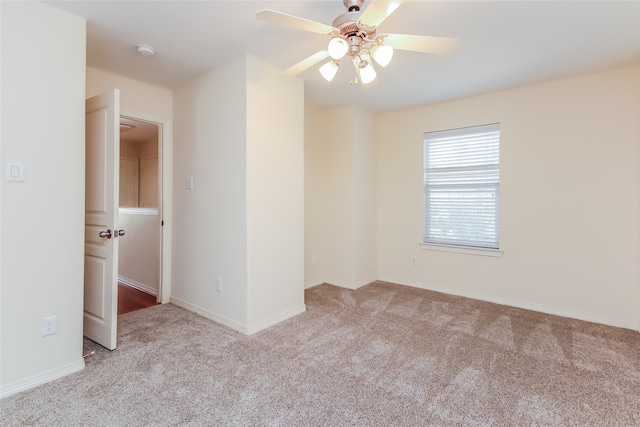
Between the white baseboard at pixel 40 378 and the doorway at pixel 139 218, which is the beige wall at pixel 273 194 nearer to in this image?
the white baseboard at pixel 40 378

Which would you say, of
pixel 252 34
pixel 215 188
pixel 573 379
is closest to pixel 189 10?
pixel 252 34

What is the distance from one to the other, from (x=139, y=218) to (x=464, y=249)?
412 centimetres

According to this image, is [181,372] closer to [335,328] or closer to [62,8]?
[335,328]

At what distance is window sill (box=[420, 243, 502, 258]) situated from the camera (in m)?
3.53

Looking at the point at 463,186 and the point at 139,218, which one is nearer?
the point at 463,186

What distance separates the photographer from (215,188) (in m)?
2.89

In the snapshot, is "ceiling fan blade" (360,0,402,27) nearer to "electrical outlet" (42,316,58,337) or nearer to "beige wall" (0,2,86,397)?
"beige wall" (0,2,86,397)

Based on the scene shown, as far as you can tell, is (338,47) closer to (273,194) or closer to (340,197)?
(273,194)

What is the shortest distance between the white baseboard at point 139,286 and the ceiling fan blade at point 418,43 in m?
3.53

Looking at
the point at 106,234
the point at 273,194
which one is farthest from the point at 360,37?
the point at 106,234

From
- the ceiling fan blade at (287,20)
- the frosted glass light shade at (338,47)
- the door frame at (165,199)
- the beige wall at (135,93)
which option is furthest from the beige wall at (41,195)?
the frosted glass light shade at (338,47)

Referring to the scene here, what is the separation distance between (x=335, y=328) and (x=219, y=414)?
1.31 meters

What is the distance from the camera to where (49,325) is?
1948 mm

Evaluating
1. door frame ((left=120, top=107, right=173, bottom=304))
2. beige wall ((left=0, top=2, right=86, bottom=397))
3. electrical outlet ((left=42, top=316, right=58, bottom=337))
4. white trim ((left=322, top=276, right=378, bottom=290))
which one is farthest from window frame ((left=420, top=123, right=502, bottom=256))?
electrical outlet ((left=42, top=316, right=58, bottom=337))
